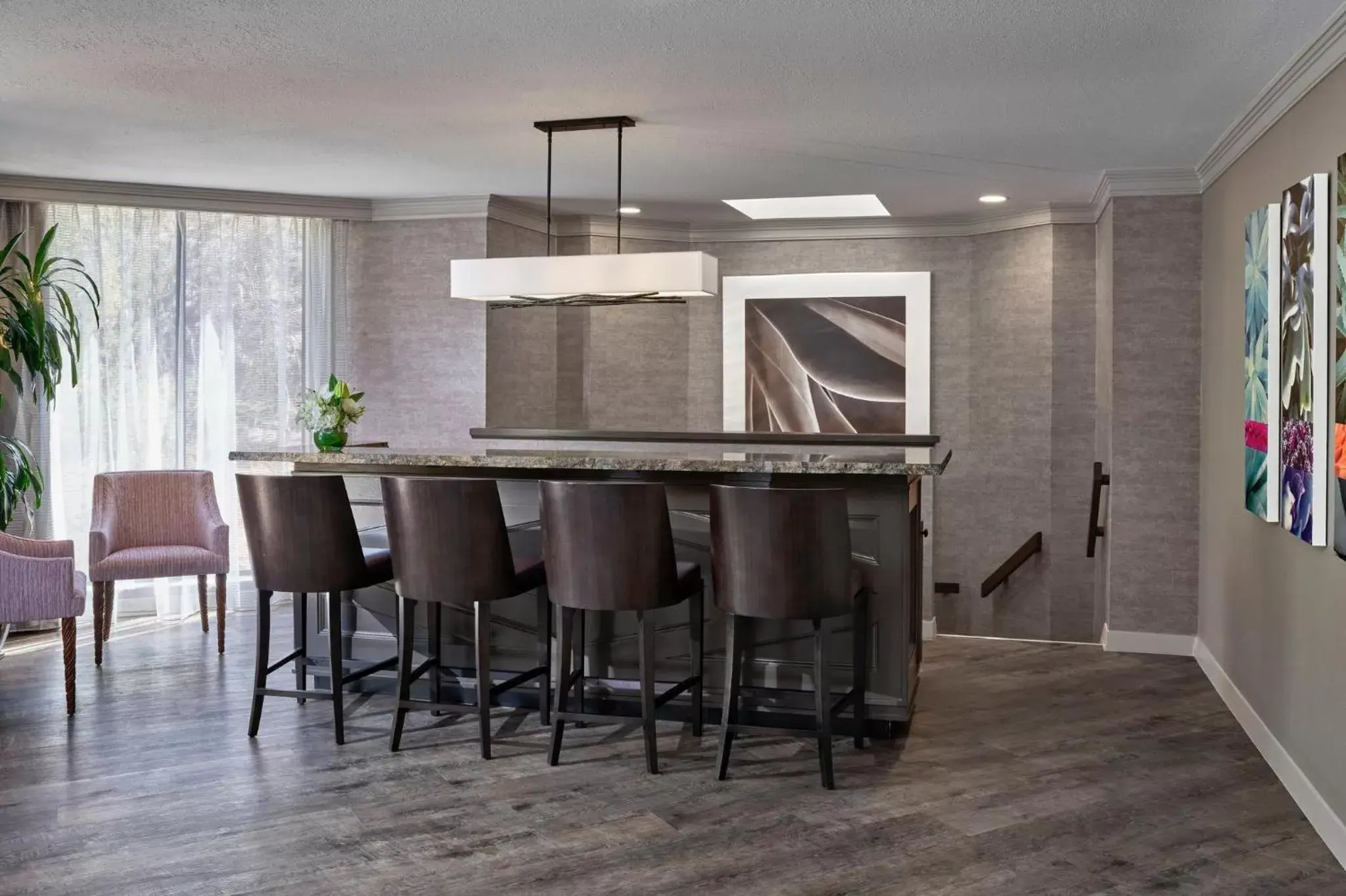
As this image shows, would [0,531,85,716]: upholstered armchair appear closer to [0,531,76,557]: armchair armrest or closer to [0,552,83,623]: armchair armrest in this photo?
[0,552,83,623]: armchair armrest

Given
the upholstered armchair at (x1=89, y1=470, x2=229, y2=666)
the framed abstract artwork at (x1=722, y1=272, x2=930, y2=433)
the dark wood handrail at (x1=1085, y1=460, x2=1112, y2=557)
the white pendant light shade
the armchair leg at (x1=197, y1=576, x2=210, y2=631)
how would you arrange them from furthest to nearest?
the framed abstract artwork at (x1=722, y1=272, x2=930, y2=433) → the dark wood handrail at (x1=1085, y1=460, x2=1112, y2=557) → the armchair leg at (x1=197, y1=576, x2=210, y2=631) → the upholstered armchair at (x1=89, y1=470, x2=229, y2=666) → the white pendant light shade

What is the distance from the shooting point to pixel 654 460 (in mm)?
4070

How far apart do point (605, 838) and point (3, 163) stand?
4846mm

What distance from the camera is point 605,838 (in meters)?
3.26

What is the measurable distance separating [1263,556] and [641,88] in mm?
2924

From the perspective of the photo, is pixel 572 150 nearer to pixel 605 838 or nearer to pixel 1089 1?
pixel 1089 1

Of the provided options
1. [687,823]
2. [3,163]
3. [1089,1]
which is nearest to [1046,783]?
[687,823]

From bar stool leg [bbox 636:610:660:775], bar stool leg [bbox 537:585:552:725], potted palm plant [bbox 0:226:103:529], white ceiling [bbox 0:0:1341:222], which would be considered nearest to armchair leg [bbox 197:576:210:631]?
potted palm plant [bbox 0:226:103:529]

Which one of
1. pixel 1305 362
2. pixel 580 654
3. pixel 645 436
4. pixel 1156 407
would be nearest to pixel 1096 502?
pixel 1156 407

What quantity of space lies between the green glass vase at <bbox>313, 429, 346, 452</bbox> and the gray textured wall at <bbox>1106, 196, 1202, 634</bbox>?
12.3 feet

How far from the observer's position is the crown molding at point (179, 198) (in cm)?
621

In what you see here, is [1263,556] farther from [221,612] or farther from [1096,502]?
[221,612]

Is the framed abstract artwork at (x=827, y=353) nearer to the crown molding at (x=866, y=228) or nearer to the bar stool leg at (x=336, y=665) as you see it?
the crown molding at (x=866, y=228)

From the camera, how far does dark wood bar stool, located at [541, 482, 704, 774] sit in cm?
372
